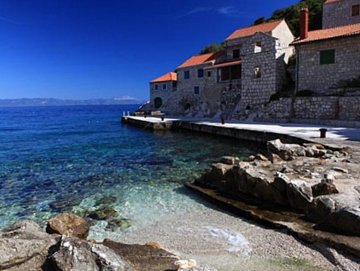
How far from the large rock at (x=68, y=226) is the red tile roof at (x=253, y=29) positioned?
29264 mm

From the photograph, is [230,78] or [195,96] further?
[195,96]

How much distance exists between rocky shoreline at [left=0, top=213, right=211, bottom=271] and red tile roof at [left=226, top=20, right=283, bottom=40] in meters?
30.3

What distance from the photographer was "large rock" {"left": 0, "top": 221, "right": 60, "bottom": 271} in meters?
4.27

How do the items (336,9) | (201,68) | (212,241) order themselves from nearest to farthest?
(212,241)
(336,9)
(201,68)

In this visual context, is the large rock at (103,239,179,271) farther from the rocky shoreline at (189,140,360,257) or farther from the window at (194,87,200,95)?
the window at (194,87,200,95)

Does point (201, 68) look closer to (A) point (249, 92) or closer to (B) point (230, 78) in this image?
(B) point (230, 78)

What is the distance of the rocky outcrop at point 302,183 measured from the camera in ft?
20.2

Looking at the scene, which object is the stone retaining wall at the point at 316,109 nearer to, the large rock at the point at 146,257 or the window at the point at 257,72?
the window at the point at 257,72

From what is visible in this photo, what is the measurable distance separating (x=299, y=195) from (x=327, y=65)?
1971 centimetres

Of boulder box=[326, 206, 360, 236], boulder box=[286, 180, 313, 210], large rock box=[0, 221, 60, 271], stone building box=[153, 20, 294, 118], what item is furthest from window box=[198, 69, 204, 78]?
large rock box=[0, 221, 60, 271]

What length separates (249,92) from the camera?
97.0 feet

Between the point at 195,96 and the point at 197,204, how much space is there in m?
32.8

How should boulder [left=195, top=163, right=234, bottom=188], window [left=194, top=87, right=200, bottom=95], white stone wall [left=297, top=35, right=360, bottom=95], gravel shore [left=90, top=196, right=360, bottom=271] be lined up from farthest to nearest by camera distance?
1. window [left=194, top=87, right=200, bottom=95]
2. white stone wall [left=297, top=35, right=360, bottom=95]
3. boulder [left=195, top=163, right=234, bottom=188]
4. gravel shore [left=90, top=196, right=360, bottom=271]

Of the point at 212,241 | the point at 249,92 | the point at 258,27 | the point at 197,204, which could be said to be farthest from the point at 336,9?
the point at 212,241
